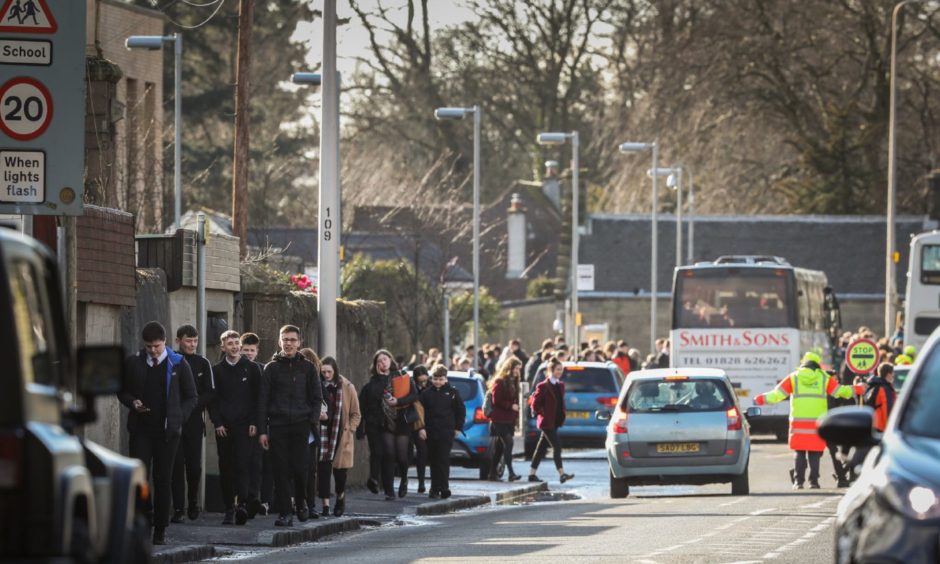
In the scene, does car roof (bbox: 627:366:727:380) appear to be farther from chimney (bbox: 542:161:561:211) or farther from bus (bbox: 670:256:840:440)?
chimney (bbox: 542:161:561:211)

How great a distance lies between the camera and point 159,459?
1642 cm

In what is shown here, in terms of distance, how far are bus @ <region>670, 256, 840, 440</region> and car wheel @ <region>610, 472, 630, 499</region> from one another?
50.1 feet

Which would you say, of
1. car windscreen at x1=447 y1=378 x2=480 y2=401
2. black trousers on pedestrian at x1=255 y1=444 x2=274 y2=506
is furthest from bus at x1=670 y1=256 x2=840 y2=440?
black trousers on pedestrian at x1=255 y1=444 x2=274 y2=506

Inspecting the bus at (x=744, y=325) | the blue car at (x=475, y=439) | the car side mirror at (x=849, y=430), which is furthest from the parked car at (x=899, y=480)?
the bus at (x=744, y=325)

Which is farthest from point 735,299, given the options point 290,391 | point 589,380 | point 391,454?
point 290,391

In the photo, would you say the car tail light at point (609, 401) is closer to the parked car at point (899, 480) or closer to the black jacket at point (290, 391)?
the black jacket at point (290, 391)

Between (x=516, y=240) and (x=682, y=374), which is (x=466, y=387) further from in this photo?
(x=516, y=240)

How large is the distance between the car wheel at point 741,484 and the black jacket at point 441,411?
330 centimetres

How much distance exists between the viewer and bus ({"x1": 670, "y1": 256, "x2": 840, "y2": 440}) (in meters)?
40.5

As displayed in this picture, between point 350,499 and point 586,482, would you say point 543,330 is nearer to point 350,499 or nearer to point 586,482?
point 586,482

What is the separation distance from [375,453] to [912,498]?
55.0 ft

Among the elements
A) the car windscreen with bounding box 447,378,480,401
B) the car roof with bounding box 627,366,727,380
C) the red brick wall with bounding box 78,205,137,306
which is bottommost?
the car windscreen with bounding box 447,378,480,401

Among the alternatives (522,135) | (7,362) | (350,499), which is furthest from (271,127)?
(7,362)

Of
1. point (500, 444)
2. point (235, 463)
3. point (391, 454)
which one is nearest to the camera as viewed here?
point (235, 463)
